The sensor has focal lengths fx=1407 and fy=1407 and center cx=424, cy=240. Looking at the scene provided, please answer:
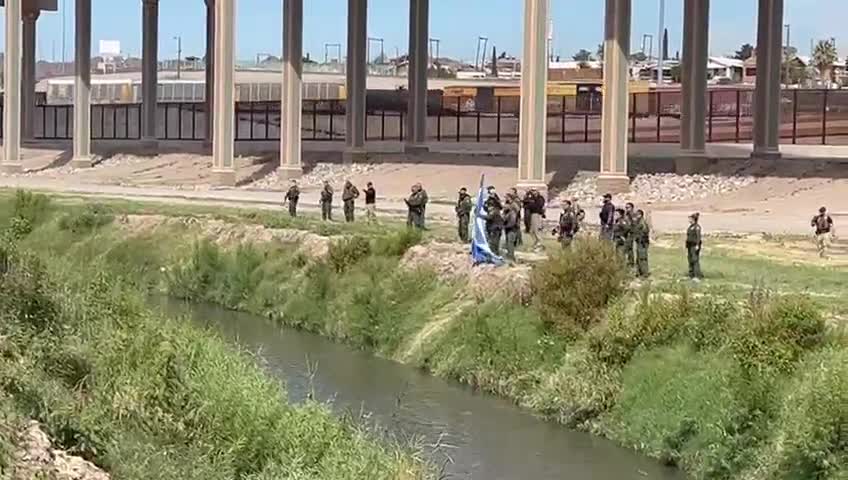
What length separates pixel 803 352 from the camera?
2092 cm

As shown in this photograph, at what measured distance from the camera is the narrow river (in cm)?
2098

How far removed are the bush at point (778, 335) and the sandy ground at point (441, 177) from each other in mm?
16908

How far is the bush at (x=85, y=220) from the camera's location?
147 feet

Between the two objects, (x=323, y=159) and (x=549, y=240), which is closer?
(x=549, y=240)

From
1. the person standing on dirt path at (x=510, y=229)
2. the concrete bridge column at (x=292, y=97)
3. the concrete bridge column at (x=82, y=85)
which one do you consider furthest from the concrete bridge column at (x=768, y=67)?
Answer: the concrete bridge column at (x=82, y=85)

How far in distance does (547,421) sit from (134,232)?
23117mm

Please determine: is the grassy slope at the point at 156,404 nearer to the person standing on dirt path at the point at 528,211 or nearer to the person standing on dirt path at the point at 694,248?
the person standing on dirt path at the point at 694,248

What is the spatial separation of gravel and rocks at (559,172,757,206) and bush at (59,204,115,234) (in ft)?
51.5

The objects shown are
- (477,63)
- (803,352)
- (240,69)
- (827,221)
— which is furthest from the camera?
(477,63)

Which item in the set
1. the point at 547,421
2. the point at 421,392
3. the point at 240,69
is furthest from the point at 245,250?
the point at 240,69

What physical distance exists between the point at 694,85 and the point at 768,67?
3552mm

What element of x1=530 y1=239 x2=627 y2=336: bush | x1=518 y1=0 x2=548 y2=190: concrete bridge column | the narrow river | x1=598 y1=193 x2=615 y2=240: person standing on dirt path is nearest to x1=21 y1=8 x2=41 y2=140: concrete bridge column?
x1=518 y1=0 x2=548 y2=190: concrete bridge column

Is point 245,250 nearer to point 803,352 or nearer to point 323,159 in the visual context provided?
point 803,352

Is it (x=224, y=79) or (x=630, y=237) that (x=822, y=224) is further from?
(x=224, y=79)
